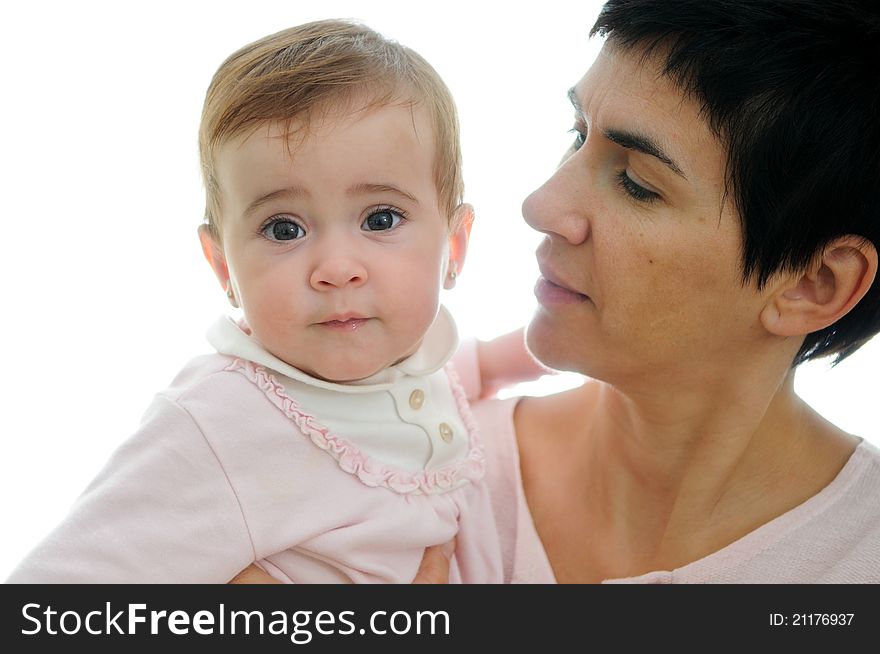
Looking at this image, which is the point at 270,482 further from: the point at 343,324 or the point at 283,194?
the point at 283,194

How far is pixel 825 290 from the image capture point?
A: 1685 mm

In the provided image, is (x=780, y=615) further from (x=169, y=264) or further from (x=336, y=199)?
(x=169, y=264)

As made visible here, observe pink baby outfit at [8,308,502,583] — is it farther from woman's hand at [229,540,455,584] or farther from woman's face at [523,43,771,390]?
woman's face at [523,43,771,390]

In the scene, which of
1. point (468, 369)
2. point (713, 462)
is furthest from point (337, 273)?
point (713, 462)

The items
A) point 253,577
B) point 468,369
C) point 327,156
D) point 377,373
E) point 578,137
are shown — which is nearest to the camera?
point 327,156

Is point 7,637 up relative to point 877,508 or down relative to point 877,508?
down

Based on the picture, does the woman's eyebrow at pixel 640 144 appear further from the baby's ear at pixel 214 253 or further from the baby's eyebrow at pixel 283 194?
the baby's ear at pixel 214 253

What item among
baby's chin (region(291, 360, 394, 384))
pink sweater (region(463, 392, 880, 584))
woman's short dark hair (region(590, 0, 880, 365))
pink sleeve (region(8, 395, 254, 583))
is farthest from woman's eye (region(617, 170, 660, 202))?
pink sleeve (region(8, 395, 254, 583))

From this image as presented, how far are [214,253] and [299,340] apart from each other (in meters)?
0.24

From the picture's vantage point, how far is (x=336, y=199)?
1541 mm

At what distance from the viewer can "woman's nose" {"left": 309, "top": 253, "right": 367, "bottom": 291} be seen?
1.52 metres

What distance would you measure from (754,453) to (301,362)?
0.85m

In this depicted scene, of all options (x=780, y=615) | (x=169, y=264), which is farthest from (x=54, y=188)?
(x=780, y=615)

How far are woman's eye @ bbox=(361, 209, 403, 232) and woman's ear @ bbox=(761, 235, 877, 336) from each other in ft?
2.05
